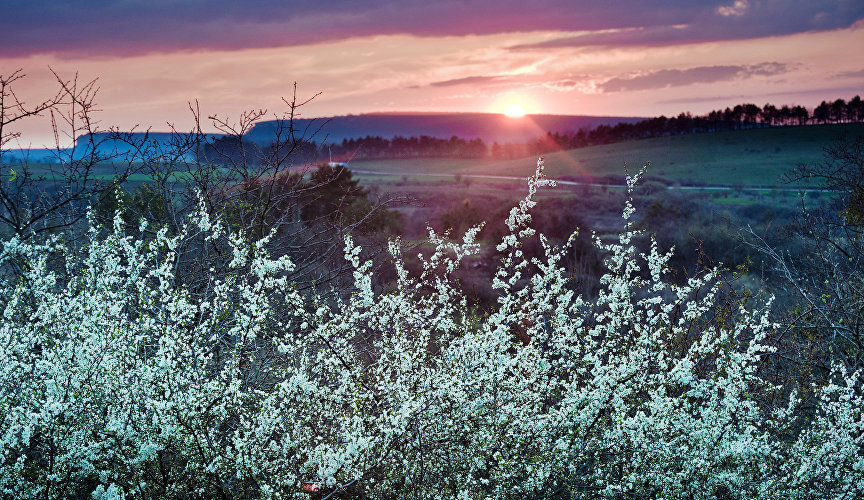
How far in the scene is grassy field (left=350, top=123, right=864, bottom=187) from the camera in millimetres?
68375

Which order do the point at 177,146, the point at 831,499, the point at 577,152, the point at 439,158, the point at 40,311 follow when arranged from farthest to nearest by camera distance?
the point at 439,158
the point at 577,152
the point at 177,146
the point at 40,311
the point at 831,499

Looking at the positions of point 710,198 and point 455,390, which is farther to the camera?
point 710,198

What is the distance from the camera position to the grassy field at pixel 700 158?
6838cm

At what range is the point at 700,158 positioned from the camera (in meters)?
80.4

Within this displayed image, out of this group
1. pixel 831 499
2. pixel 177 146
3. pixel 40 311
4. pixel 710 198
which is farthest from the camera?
pixel 710 198

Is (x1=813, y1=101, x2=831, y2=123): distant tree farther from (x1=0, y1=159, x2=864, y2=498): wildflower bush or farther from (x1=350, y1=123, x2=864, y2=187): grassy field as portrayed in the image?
(x1=0, y1=159, x2=864, y2=498): wildflower bush

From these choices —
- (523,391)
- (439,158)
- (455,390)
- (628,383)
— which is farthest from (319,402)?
(439,158)

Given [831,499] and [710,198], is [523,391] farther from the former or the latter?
[710,198]

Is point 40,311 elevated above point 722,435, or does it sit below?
above

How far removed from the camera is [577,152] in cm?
9931

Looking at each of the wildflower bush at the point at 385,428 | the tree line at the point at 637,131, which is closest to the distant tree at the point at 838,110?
the tree line at the point at 637,131

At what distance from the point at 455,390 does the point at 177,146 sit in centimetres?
631

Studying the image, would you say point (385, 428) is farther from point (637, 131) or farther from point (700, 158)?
point (637, 131)

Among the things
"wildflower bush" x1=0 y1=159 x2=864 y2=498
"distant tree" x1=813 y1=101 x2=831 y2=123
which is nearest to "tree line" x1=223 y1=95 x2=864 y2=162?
"distant tree" x1=813 y1=101 x2=831 y2=123
